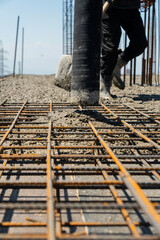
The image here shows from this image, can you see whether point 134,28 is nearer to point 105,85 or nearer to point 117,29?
point 117,29

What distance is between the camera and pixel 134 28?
464 cm

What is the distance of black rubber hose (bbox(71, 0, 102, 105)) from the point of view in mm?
3235

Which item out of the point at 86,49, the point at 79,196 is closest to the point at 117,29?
the point at 86,49

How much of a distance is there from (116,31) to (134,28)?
34 cm

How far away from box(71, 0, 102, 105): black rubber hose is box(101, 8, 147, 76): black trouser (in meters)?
1.29

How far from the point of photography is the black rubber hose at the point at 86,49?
3235 mm

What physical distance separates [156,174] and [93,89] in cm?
164

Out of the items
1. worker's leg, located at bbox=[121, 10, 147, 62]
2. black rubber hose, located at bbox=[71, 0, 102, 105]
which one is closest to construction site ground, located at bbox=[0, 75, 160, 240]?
black rubber hose, located at bbox=[71, 0, 102, 105]

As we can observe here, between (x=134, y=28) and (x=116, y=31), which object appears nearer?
(x=116, y=31)

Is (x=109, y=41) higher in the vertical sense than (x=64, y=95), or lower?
higher

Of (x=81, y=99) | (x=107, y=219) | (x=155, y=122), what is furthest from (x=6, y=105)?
(x=107, y=219)

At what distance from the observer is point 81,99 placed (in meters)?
3.45

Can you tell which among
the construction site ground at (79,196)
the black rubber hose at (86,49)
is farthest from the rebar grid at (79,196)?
the black rubber hose at (86,49)

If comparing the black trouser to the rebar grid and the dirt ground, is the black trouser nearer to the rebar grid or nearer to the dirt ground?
the dirt ground
